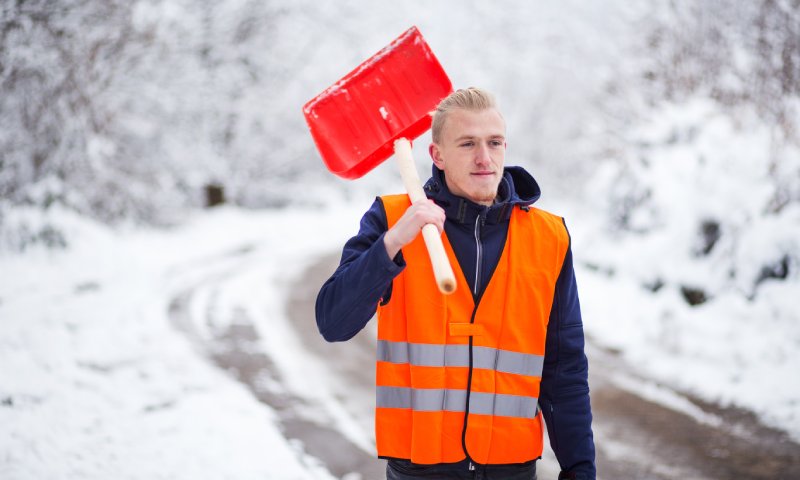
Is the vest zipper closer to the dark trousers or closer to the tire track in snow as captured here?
the dark trousers

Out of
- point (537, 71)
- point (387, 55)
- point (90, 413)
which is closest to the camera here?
point (387, 55)

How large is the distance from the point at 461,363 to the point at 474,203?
522 millimetres

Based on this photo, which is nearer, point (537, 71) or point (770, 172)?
point (770, 172)

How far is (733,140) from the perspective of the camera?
31.6 ft

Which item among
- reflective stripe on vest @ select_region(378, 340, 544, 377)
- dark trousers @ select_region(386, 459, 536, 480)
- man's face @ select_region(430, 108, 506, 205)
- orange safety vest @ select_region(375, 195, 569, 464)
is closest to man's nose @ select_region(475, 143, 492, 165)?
man's face @ select_region(430, 108, 506, 205)

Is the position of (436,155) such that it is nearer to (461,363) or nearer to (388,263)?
(388,263)

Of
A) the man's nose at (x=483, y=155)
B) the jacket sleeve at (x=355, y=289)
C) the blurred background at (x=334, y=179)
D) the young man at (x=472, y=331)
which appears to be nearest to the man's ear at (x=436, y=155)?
the young man at (x=472, y=331)

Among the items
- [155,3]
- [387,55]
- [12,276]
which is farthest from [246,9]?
[387,55]

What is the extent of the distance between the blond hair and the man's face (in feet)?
0.05

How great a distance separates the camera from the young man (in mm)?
1911

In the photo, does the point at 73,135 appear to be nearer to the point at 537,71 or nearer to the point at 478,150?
the point at 478,150

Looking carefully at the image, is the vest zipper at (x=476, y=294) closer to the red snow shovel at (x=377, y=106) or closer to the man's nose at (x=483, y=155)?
the man's nose at (x=483, y=155)

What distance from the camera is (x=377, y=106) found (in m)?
2.65

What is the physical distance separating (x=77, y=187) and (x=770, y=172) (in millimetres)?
12632
